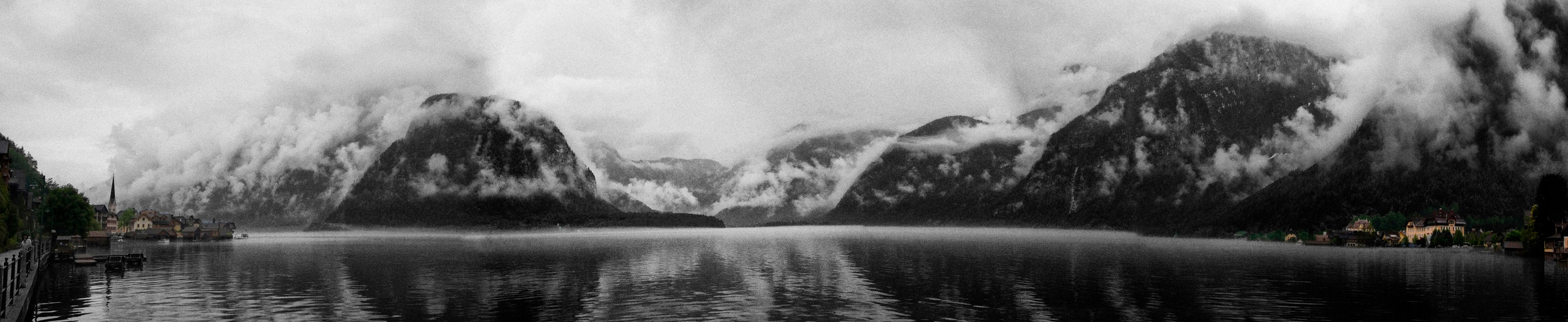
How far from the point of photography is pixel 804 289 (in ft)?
305

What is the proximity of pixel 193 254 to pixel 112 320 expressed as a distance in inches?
4736

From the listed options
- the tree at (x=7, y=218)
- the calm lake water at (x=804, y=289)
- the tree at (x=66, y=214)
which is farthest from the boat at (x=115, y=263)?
the tree at (x=66, y=214)

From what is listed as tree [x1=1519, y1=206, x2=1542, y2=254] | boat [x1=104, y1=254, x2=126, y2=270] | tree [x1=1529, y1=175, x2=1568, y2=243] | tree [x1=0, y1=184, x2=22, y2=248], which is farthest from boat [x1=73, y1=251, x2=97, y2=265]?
tree [x1=1519, y1=206, x2=1542, y2=254]

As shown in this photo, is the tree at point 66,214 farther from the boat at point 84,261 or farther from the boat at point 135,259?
the boat at point 135,259

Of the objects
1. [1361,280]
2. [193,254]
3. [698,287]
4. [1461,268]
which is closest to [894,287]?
[698,287]

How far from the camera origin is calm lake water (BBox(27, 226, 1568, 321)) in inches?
2721

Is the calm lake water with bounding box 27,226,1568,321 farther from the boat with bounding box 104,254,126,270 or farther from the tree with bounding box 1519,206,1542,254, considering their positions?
the tree with bounding box 1519,206,1542,254

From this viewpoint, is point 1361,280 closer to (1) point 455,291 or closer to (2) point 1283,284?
(2) point 1283,284

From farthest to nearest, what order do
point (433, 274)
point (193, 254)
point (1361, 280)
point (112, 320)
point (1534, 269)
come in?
point (193, 254) → point (1534, 269) → point (433, 274) → point (1361, 280) → point (112, 320)

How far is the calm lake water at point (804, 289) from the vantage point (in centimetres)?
6912

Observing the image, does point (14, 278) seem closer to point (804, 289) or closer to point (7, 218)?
point (804, 289)

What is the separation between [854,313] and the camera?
70.4 meters

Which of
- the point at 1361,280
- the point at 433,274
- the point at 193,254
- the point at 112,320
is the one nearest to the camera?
the point at 112,320

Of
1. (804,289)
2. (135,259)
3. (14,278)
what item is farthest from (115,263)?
(804,289)
